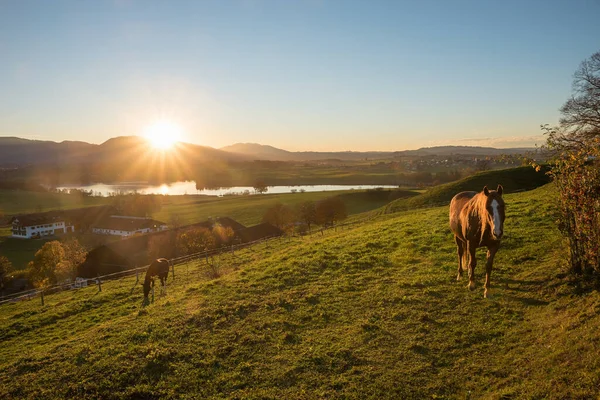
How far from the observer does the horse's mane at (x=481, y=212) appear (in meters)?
10.4

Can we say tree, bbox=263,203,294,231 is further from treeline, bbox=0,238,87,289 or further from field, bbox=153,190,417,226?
treeline, bbox=0,238,87,289

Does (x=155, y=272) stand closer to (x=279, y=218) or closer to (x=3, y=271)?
(x=3, y=271)

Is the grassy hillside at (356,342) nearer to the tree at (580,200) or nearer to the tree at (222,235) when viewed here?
the tree at (580,200)

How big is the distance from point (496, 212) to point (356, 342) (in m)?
5.53

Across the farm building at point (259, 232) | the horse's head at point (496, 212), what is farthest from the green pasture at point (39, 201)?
the horse's head at point (496, 212)

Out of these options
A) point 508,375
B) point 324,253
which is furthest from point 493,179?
point 508,375

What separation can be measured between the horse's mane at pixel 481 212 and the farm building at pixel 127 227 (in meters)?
83.8

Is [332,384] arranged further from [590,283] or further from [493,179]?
[493,179]

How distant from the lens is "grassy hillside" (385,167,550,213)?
48969mm

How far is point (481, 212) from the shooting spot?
35.9 ft

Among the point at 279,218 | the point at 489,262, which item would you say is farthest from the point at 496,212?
the point at 279,218

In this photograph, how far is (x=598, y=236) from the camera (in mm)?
9844

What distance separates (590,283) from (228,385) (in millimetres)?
10474

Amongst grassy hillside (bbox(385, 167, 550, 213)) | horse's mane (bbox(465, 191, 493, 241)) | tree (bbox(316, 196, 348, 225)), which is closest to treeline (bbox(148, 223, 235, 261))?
tree (bbox(316, 196, 348, 225))
